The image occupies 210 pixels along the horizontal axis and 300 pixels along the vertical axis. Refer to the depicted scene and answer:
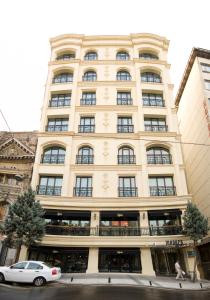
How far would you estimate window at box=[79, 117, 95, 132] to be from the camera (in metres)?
26.4

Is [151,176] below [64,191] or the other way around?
the other way around

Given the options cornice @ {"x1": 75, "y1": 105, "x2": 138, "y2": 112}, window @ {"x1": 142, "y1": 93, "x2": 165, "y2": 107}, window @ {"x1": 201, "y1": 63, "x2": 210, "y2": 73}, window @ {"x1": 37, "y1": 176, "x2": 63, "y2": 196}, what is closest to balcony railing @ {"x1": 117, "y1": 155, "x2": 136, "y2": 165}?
cornice @ {"x1": 75, "y1": 105, "x2": 138, "y2": 112}

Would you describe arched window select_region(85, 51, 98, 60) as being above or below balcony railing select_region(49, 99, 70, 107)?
above

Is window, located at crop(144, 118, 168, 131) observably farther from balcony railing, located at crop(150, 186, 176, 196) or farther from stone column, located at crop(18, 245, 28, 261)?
stone column, located at crop(18, 245, 28, 261)

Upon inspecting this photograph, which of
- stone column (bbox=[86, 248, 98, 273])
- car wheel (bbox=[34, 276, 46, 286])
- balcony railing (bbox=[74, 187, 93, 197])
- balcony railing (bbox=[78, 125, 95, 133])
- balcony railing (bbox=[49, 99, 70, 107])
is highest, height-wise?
balcony railing (bbox=[49, 99, 70, 107])

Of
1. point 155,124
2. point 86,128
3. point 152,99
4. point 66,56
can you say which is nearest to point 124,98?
point 152,99

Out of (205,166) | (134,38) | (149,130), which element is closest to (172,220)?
(205,166)

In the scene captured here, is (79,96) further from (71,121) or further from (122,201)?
(122,201)

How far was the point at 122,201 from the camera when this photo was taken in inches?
863

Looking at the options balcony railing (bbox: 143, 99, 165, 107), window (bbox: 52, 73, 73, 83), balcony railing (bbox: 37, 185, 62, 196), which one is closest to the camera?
balcony railing (bbox: 37, 185, 62, 196)

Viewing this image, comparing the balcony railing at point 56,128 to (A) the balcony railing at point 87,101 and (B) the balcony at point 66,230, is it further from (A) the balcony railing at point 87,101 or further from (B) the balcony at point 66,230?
(B) the balcony at point 66,230

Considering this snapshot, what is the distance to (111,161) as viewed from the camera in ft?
79.4

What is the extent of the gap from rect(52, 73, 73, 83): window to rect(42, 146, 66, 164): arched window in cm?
934

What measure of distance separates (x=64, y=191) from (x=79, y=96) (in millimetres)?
11615
